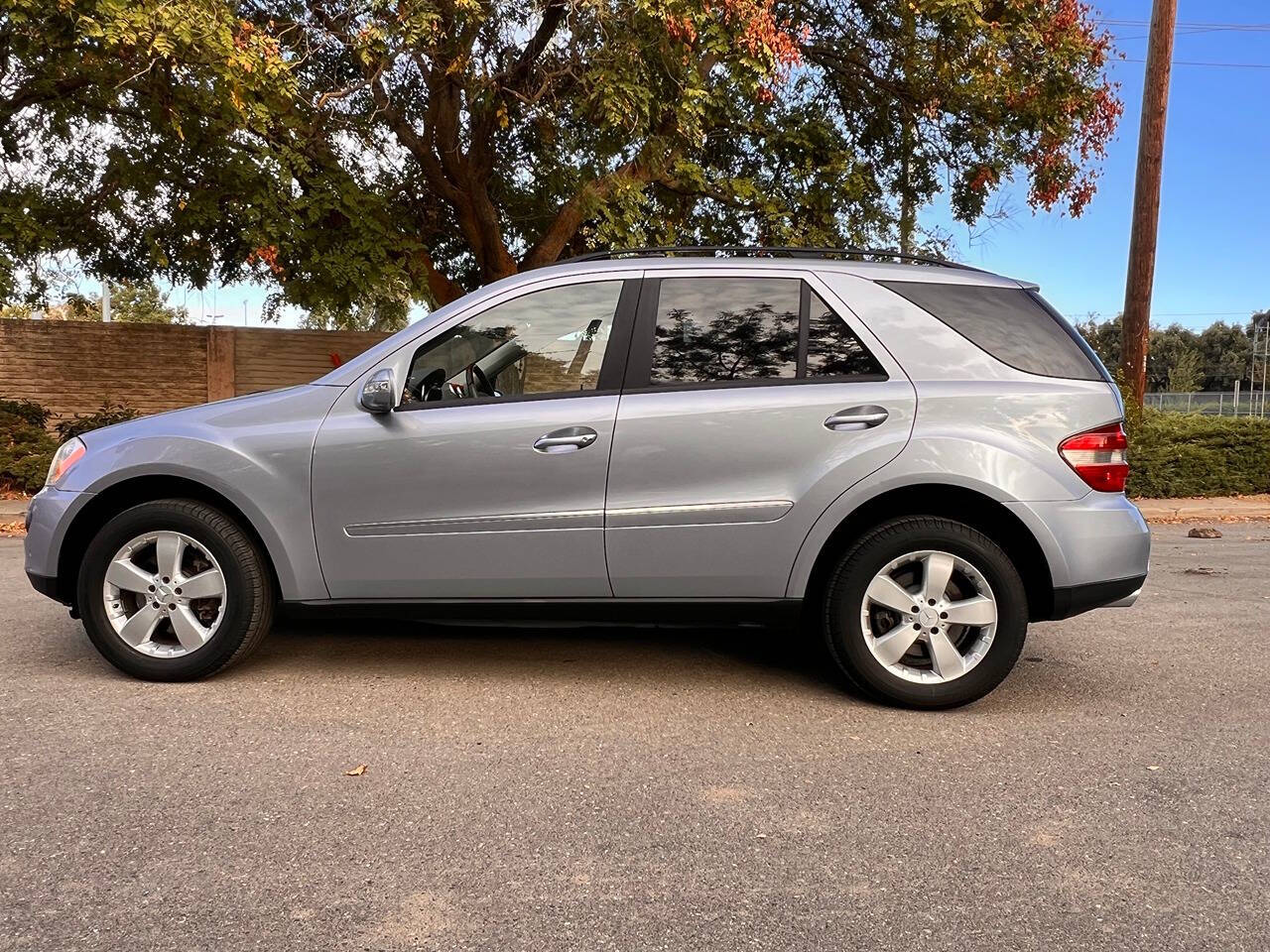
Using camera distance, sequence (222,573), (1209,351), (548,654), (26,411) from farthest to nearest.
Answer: (1209,351)
(26,411)
(548,654)
(222,573)

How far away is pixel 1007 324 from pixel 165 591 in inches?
150

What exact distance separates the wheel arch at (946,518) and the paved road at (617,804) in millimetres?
526

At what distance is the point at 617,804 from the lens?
329 cm

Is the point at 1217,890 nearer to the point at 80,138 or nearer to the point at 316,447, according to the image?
the point at 316,447

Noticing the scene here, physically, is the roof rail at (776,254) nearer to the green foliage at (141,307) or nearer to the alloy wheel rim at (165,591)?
the alloy wheel rim at (165,591)

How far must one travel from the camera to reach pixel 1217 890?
2.77 metres

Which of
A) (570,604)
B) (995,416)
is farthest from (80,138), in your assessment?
(995,416)

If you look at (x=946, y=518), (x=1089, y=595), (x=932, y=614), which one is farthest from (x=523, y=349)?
(x=1089, y=595)

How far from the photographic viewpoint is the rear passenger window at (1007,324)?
435 cm

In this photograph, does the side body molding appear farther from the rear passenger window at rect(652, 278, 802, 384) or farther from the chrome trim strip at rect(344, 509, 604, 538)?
the rear passenger window at rect(652, 278, 802, 384)

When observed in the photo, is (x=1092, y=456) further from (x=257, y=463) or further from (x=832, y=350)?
(x=257, y=463)

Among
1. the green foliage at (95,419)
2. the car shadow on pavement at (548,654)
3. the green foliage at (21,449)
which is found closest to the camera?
the car shadow on pavement at (548,654)

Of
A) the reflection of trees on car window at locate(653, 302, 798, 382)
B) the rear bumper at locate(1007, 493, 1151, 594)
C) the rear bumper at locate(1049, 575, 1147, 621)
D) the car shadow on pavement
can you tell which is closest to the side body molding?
the car shadow on pavement

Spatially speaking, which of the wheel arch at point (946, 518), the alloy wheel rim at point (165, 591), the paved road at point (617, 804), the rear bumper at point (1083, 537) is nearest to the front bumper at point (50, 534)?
the alloy wheel rim at point (165, 591)
